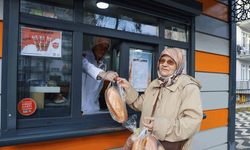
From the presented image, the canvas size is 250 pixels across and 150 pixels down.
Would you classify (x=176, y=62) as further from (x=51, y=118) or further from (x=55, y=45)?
(x=51, y=118)

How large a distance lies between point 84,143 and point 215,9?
3.24m

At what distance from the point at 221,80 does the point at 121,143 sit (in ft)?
7.86

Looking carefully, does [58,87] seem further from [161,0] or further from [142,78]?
[161,0]

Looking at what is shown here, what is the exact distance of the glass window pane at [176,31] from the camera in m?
2.53

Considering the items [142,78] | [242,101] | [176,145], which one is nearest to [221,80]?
[142,78]

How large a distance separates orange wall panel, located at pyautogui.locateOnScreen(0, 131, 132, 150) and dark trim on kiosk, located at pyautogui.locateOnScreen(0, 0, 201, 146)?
0.49 ft

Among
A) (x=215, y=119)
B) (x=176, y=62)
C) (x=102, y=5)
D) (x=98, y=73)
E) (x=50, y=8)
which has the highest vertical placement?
(x=102, y=5)

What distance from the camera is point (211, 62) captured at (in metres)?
3.06

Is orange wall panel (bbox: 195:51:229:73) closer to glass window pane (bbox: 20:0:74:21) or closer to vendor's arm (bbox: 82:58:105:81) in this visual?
vendor's arm (bbox: 82:58:105:81)

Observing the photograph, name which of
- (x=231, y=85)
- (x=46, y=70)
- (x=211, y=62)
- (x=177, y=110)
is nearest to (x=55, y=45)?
(x=46, y=70)

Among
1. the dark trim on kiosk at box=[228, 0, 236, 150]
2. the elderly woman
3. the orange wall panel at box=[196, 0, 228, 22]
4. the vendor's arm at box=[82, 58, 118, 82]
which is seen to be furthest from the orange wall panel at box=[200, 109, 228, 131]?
the vendor's arm at box=[82, 58, 118, 82]

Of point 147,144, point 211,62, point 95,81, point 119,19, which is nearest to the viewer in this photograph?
point 147,144

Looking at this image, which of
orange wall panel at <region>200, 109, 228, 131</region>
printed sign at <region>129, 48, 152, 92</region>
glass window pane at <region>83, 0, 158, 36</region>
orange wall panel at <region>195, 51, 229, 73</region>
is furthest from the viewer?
orange wall panel at <region>200, 109, 228, 131</region>

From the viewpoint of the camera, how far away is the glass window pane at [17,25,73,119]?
157 centimetres
